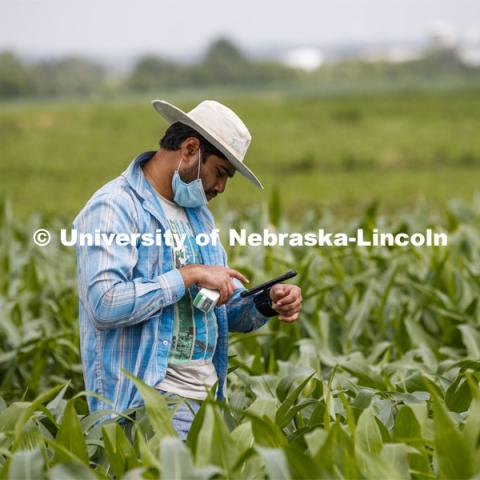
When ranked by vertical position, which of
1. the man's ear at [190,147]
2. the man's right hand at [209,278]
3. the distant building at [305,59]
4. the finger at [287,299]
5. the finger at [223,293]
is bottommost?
the finger at [287,299]

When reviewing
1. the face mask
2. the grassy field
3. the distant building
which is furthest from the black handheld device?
the distant building

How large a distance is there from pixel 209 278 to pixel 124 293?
23 centimetres

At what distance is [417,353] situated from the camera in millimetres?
4098

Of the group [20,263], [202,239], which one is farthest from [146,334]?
[20,263]

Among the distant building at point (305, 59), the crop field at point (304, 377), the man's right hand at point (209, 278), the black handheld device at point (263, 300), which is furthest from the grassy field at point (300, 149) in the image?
the distant building at point (305, 59)

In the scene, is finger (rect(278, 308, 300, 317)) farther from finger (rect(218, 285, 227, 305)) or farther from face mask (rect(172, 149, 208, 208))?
face mask (rect(172, 149, 208, 208))

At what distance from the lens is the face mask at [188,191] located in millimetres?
2830

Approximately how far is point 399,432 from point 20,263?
318 centimetres

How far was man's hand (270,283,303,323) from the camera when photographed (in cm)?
291

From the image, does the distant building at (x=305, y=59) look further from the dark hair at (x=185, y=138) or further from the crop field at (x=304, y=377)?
the dark hair at (x=185, y=138)

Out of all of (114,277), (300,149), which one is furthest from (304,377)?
(300,149)

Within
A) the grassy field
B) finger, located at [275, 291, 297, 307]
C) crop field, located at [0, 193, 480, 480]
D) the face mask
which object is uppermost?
the grassy field

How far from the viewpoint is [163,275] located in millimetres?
2736

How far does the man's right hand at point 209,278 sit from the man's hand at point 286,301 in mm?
179
